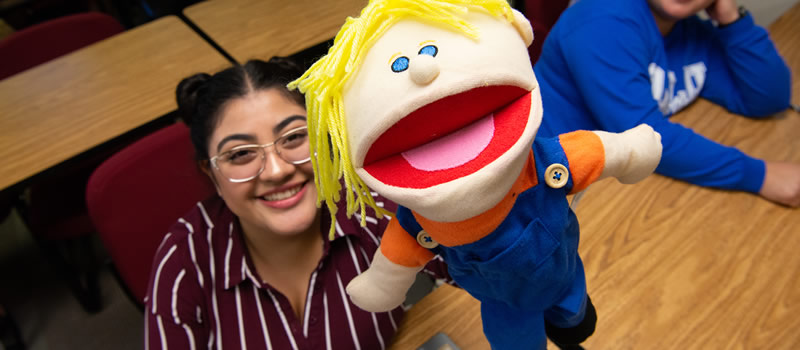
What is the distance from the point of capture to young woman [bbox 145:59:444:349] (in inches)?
32.1

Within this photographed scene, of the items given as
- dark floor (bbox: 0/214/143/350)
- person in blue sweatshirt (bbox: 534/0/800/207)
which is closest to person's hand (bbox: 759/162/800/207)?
person in blue sweatshirt (bbox: 534/0/800/207)

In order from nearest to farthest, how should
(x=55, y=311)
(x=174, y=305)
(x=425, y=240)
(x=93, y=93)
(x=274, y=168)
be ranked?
(x=425, y=240) → (x=274, y=168) → (x=174, y=305) → (x=93, y=93) → (x=55, y=311)

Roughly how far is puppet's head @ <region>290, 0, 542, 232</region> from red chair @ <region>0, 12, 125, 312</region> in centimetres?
119

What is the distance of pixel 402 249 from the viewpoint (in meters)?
0.42

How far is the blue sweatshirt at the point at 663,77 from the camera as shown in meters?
0.93

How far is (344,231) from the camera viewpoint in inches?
34.0

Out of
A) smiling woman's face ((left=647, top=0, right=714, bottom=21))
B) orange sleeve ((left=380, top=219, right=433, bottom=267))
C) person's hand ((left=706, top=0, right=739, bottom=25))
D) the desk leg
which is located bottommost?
the desk leg

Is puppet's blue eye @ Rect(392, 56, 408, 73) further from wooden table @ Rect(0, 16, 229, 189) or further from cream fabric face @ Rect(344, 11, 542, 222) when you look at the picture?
wooden table @ Rect(0, 16, 229, 189)

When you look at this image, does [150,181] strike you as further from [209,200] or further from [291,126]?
[291,126]

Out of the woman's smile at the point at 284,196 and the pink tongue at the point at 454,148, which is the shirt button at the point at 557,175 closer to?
the pink tongue at the point at 454,148

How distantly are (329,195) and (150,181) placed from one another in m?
0.82

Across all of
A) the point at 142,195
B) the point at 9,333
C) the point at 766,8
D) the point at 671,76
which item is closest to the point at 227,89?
the point at 142,195

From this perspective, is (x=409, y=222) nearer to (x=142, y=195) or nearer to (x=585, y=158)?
(x=585, y=158)

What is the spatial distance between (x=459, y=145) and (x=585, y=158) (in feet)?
0.40
